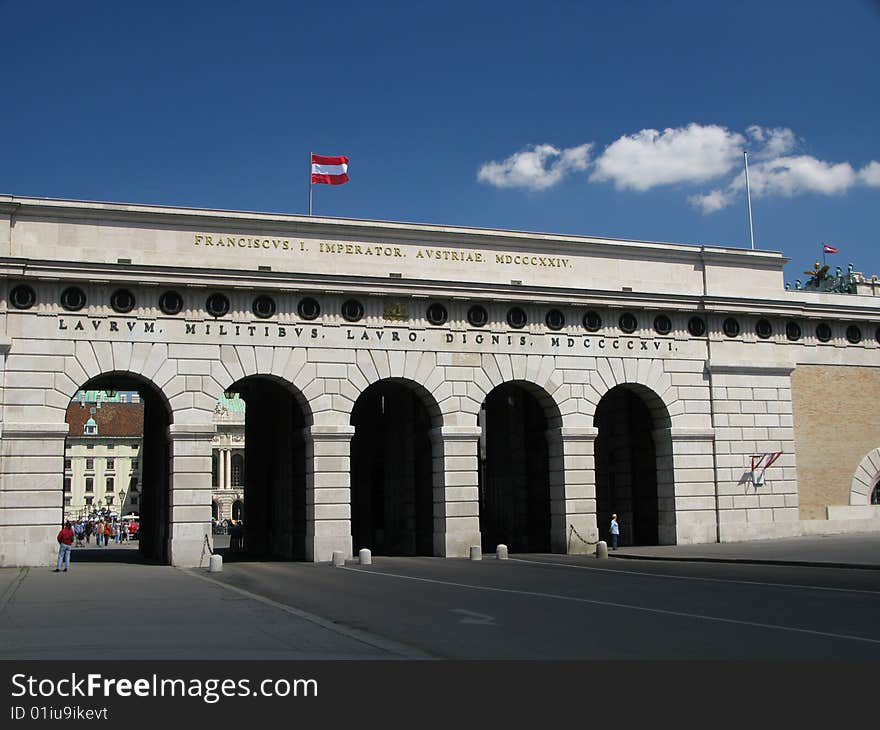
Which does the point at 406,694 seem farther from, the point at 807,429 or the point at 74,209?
the point at 807,429

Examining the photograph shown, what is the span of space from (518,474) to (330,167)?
18.4 metres

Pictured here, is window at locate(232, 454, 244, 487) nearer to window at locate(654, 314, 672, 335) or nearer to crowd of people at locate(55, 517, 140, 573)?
crowd of people at locate(55, 517, 140, 573)

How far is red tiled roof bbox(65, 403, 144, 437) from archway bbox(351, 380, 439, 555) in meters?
84.9

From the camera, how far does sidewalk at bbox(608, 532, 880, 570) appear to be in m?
32.6

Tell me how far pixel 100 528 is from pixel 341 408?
45.8 m

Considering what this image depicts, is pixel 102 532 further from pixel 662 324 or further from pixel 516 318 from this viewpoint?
pixel 662 324

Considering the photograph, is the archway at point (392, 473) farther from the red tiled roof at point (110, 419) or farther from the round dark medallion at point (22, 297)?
the red tiled roof at point (110, 419)

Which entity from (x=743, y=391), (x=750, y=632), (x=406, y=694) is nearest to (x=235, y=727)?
(x=406, y=694)

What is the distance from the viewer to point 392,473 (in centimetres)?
5056

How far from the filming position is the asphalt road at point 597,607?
15.2 meters

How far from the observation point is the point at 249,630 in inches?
690

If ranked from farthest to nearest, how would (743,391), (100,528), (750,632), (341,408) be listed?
1. (100,528)
2. (743,391)
3. (341,408)
4. (750,632)

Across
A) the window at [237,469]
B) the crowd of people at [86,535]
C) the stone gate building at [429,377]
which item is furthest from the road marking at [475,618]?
the window at [237,469]

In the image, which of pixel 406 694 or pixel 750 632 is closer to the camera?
pixel 406 694
